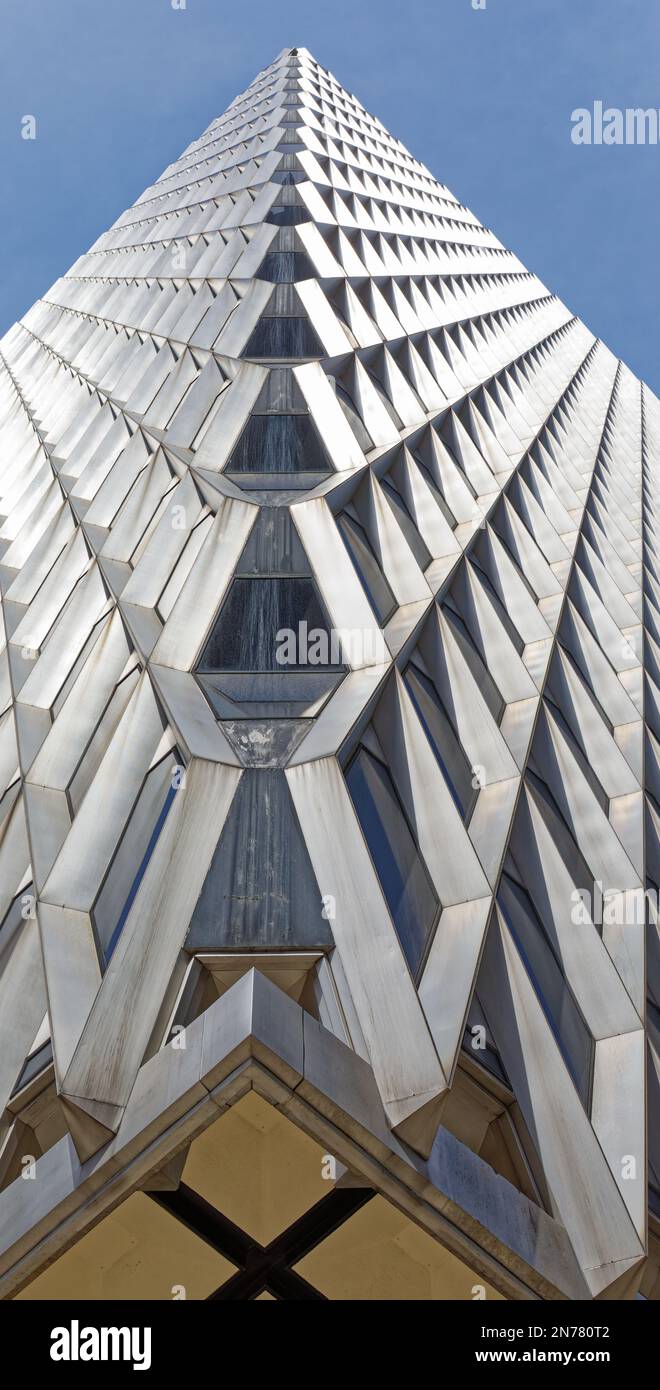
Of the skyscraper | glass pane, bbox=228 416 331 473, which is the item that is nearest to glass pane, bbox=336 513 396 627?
the skyscraper

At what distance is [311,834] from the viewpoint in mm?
10773

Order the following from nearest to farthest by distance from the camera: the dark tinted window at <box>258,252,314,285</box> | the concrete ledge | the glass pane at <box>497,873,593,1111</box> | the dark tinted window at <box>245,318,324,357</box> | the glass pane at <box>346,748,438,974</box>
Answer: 1. the concrete ledge
2. the glass pane at <box>346,748,438,974</box>
3. the glass pane at <box>497,873,593,1111</box>
4. the dark tinted window at <box>245,318,324,357</box>
5. the dark tinted window at <box>258,252,314,285</box>

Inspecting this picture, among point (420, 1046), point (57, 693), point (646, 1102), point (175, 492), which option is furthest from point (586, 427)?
point (420, 1046)

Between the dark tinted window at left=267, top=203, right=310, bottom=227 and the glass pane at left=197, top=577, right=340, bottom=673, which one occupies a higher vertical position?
the dark tinted window at left=267, top=203, right=310, bottom=227

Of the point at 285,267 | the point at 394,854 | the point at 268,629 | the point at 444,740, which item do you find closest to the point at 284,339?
the point at 285,267

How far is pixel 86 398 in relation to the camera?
28938mm

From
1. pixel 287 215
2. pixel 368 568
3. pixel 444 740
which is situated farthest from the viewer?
pixel 287 215

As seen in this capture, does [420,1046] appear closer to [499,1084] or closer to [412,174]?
[499,1084]

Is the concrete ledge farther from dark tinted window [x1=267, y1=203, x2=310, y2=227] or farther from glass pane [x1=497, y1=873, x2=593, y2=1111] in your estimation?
dark tinted window [x1=267, y1=203, x2=310, y2=227]

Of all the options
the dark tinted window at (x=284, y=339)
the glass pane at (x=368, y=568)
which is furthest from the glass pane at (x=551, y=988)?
the dark tinted window at (x=284, y=339)

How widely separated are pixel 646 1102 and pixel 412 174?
50124mm

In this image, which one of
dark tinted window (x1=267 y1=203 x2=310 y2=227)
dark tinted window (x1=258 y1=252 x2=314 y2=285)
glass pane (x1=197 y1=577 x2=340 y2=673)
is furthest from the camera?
dark tinted window (x1=267 y1=203 x2=310 y2=227)

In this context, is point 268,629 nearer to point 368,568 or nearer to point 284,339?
point 368,568

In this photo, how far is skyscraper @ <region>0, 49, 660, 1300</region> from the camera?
8062 millimetres
